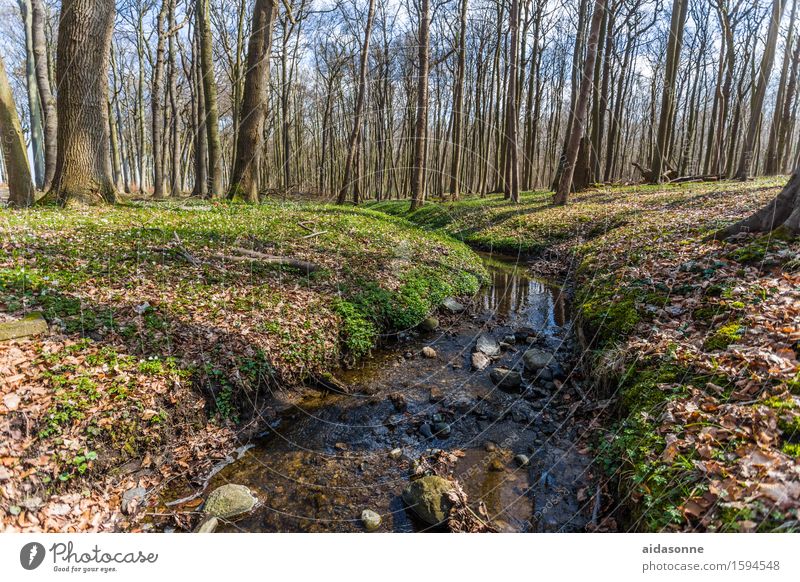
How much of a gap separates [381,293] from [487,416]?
3.33m

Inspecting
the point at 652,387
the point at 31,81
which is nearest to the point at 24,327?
the point at 652,387

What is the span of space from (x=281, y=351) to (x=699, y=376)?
4.89m

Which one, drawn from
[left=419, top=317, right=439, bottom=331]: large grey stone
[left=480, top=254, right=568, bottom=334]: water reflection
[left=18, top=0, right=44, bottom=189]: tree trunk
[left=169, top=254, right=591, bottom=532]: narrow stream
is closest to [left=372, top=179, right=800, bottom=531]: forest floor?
[left=169, top=254, right=591, bottom=532]: narrow stream

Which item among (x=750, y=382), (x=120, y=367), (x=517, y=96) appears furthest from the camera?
(x=517, y=96)

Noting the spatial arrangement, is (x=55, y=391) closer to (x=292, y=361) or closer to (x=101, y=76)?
(x=292, y=361)

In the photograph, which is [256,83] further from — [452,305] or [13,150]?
[452,305]

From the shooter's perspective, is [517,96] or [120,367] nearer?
[120,367]

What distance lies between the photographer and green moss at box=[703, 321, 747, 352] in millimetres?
4078

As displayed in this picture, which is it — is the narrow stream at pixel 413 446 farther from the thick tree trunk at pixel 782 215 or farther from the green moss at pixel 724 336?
the thick tree trunk at pixel 782 215

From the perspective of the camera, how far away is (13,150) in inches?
370

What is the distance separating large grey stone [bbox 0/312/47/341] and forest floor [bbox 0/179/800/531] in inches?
6.1

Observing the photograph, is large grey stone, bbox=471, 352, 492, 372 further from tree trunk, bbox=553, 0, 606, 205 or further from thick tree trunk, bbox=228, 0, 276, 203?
tree trunk, bbox=553, 0, 606, 205

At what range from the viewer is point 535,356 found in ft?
22.8
